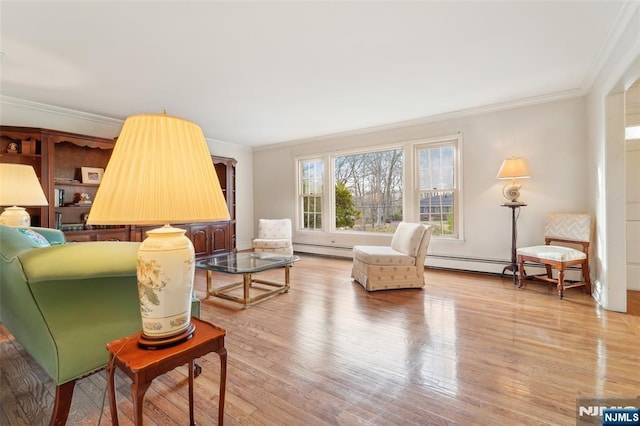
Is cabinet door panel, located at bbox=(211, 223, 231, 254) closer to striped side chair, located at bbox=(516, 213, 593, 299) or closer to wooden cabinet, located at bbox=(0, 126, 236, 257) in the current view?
wooden cabinet, located at bbox=(0, 126, 236, 257)

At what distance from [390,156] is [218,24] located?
3582 mm

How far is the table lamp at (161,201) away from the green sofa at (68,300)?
0.36 metres

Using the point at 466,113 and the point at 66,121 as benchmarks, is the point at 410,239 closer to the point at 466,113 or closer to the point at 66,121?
the point at 466,113

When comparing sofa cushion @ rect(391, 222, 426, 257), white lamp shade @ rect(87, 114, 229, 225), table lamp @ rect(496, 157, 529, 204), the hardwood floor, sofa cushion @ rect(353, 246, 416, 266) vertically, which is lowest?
the hardwood floor

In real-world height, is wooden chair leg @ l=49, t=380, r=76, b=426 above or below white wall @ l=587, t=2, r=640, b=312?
below

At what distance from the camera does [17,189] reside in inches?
105

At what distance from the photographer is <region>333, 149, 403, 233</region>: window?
16.8ft

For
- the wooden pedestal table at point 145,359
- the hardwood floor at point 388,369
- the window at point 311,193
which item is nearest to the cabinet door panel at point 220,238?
the window at point 311,193

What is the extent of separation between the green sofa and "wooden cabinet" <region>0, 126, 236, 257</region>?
2.17 meters

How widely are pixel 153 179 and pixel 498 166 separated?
4418mm

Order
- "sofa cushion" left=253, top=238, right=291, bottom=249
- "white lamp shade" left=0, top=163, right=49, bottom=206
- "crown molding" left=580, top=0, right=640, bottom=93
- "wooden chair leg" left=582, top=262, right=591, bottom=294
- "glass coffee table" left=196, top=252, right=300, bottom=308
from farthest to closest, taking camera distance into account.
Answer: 1. "sofa cushion" left=253, top=238, right=291, bottom=249
2. "wooden chair leg" left=582, top=262, right=591, bottom=294
3. "glass coffee table" left=196, top=252, right=300, bottom=308
4. "white lamp shade" left=0, top=163, right=49, bottom=206
5. "crown molding" left=580, top=0, right=640, bottom=93

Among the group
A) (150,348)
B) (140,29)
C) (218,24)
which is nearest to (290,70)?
(218,24)

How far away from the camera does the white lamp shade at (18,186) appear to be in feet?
8.59

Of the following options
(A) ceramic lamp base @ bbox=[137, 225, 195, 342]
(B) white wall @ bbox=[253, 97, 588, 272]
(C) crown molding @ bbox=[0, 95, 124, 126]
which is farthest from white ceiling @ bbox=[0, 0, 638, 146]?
(A) ceramic lamp base @ bbox=[137, 225, 195, 342]
